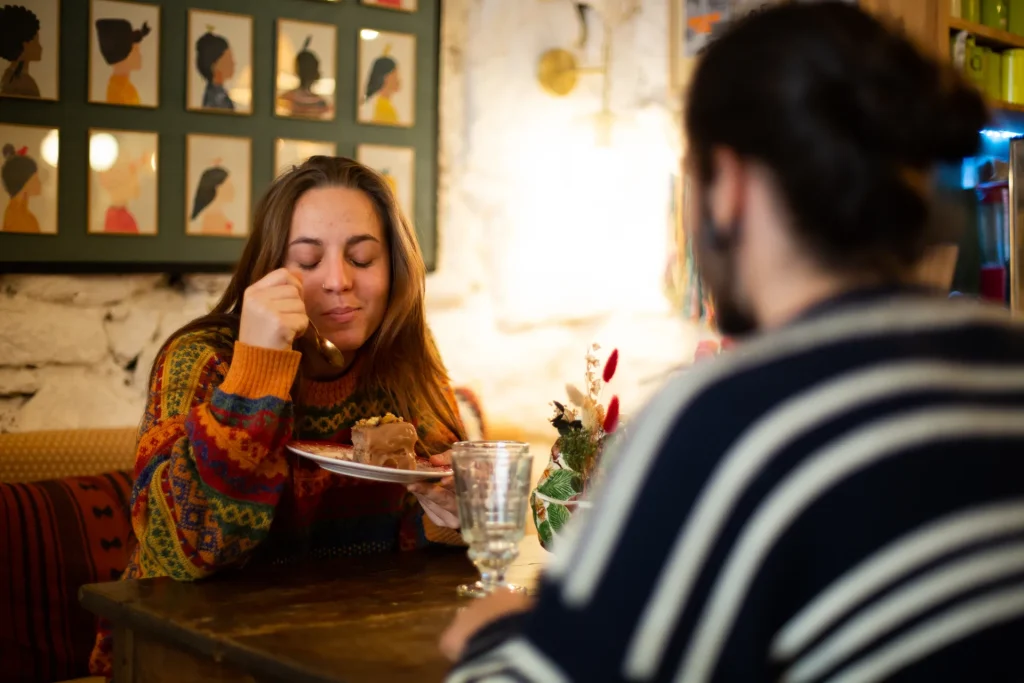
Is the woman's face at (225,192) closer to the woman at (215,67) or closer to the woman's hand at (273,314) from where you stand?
the woman at (215,67)

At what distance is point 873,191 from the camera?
715mm

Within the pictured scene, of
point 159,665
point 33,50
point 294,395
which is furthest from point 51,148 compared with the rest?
point 159,665

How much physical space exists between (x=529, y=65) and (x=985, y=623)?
299cm

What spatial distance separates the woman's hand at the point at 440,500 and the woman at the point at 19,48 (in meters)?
1.57

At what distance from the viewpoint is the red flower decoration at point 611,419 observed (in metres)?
1.58

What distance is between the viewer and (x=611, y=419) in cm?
159

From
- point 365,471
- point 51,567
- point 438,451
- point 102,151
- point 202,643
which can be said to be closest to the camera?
point 202,643

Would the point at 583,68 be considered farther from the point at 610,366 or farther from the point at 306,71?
the point at 610,366

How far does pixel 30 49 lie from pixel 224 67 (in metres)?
0.48

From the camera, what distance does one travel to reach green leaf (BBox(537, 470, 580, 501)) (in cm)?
158

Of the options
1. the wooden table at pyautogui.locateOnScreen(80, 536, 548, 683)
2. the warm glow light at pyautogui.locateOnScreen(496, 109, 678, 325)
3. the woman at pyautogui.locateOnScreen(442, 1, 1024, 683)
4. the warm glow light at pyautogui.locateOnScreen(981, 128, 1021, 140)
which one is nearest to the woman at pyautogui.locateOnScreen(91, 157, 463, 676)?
the wooden table at pyautogui.locateOnScreen(80, 536, 548, 683)

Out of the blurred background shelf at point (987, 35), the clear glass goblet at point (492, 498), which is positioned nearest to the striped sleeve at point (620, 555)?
the clear glass goblet at point (492, 498)

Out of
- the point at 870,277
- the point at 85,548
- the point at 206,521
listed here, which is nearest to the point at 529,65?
the point at 85,548

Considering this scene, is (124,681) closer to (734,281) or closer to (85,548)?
(85,548)
